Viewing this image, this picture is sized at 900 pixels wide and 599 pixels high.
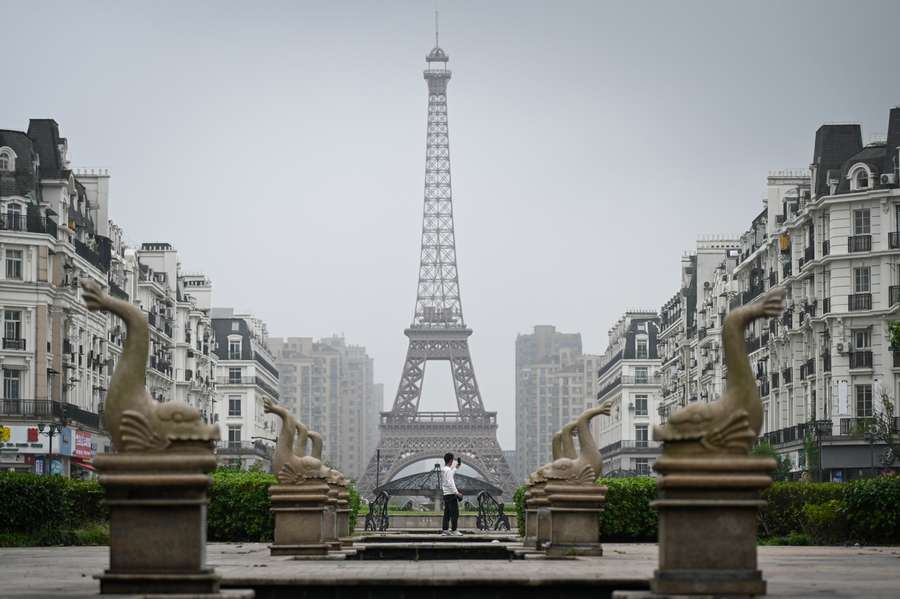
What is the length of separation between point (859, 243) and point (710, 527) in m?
57.2

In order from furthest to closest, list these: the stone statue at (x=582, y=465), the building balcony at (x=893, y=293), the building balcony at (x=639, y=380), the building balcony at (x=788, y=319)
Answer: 1. the building balcony at (x=639, y=380)
2. the building balcony at (x=788, y=319)
3. the building balcony at (x=893, y=293)
4. the stone statue at (x=582, y=465)

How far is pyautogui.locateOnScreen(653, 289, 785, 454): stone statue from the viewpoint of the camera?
46.7ft

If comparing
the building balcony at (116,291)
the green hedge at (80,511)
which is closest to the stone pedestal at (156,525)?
the green hedge at (80,511)

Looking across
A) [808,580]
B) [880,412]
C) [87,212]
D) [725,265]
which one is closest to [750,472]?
[808,580]

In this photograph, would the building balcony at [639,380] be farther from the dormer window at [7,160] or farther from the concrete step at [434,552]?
the concrete step at [434,552]

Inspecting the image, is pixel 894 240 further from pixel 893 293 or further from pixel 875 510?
pixel 875 510

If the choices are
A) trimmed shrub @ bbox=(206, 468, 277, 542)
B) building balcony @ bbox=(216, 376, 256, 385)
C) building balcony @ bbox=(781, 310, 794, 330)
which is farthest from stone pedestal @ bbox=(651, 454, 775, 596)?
building balcony @ bbox=(216, 376, 256, 385)

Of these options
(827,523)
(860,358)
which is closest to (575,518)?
(827,523)

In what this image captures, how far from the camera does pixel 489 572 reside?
17.5m

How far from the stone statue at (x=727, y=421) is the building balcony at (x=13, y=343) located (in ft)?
190

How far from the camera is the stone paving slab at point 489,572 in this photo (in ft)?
51.1

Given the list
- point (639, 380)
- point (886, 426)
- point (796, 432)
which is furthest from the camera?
point (639, 380)

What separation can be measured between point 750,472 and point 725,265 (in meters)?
84.7

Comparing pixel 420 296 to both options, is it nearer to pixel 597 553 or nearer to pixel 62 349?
pixel 62 349
